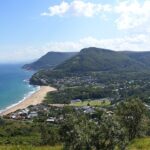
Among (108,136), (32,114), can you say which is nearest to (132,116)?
(108,136)

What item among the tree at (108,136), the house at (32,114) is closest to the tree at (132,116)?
the tree at (108,136)

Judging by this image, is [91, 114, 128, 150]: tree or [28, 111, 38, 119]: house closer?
[91, 114, 128, 150]: tree

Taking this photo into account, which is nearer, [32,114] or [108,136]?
[108,136]

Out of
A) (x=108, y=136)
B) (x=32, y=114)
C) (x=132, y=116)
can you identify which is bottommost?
(x=32, y=114)

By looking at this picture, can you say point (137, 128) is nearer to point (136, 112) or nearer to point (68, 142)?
point (136, 112)

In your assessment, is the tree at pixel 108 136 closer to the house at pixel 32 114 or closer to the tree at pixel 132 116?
the tree at pixel 132 116

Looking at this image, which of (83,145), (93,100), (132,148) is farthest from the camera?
(93,100)

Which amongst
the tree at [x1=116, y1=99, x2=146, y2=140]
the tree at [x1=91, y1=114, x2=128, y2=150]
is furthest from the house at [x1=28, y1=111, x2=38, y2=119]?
the tree at [x1=91, y1=114, x2=128, y2=150]

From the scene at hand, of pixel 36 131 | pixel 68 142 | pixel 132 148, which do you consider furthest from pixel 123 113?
pixel 36 131

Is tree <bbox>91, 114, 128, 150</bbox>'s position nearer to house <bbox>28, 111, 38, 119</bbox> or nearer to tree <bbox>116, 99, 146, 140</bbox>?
tree <bbox>116, 99, 146, 140</bbox>

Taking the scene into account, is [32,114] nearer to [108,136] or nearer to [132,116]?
[132,116]

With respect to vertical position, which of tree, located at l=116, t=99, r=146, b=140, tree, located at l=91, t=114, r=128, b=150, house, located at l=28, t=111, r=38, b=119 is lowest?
house, located at l=28, t=111, r=38, b=119
